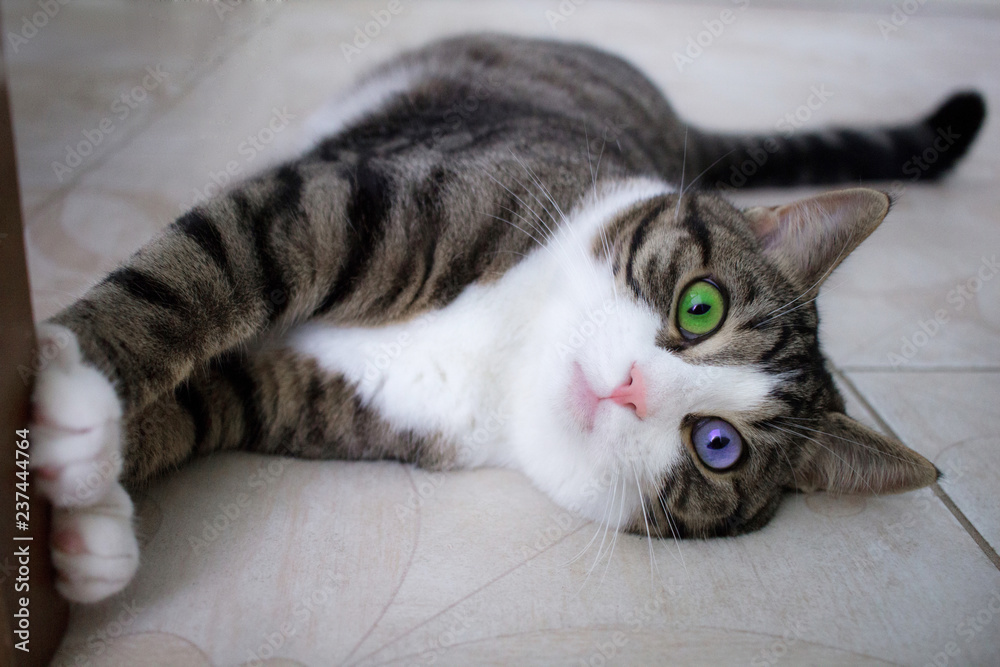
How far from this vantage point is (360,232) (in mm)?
1400

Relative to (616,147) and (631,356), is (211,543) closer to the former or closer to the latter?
(631,356)

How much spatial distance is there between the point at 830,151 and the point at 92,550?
8.79 ft

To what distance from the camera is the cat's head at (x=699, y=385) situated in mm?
1315

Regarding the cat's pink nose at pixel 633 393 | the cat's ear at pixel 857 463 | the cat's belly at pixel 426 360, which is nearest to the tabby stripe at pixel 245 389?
the cat's belly at pixel 426 360

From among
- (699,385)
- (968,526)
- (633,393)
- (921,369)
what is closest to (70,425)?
(633,393)

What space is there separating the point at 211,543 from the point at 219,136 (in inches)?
71.8

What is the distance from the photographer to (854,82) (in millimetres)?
4285

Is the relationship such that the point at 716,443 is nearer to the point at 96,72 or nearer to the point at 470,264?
the point at 470,264

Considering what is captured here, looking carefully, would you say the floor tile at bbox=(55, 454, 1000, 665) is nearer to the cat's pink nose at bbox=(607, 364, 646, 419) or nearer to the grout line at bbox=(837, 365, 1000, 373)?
the cat's pink nose at bbox=(607, 364, 646, 419)

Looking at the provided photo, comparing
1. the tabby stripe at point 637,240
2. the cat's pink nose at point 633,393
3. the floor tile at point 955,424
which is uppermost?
the tabby stripe at point 637,240

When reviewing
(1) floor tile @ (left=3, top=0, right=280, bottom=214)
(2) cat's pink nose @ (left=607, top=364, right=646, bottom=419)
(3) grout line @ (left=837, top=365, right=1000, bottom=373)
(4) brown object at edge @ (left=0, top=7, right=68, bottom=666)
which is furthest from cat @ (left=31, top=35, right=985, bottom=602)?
(1) floor tile @ (left=3, top=0, right=280, bottom=214)

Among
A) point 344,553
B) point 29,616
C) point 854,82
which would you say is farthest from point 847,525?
point 854,82

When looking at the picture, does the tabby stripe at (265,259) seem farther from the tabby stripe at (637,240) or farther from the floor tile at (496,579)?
the tabby stripe at (637,240)

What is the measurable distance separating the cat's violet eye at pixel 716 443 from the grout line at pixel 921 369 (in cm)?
76
